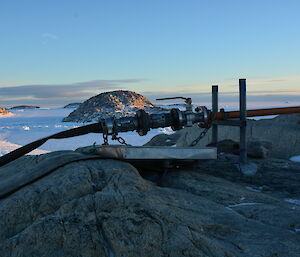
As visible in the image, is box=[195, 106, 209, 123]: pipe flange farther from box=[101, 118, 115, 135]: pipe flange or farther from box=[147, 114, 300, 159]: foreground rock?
box=[147, 114, 300, 159]: foreground rock

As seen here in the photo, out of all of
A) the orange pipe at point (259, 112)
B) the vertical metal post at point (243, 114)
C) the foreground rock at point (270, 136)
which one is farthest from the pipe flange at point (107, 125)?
the foreground rock at point (270, 136)

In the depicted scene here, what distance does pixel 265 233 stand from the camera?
2.30m

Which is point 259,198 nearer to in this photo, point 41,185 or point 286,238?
point 286,238

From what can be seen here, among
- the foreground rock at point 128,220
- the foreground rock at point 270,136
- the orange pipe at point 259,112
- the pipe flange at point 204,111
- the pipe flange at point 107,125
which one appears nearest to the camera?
the foreground rock at point 128,220

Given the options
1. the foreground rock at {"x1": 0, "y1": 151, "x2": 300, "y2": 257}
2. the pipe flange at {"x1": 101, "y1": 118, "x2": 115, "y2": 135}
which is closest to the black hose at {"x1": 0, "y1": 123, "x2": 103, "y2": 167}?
the pipe flange at {"x1": 101, "y1": 118, "x2": 115, "y2": 135}

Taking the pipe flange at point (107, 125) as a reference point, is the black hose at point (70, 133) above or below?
below

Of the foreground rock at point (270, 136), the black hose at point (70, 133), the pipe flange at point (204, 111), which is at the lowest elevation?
the foreground rock at point (270, 136)

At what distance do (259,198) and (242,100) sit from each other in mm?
2607

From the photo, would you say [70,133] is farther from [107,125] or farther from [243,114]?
[243,114]

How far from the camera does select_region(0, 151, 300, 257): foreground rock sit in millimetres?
2045

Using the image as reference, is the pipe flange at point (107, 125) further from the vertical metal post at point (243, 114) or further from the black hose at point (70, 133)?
the vertical metal post at point (243, 114)

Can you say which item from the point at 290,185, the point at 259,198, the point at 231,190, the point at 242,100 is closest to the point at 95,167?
the point at 231,190

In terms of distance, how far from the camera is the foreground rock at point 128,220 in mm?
2045

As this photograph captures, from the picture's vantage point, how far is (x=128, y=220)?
2172 mm
